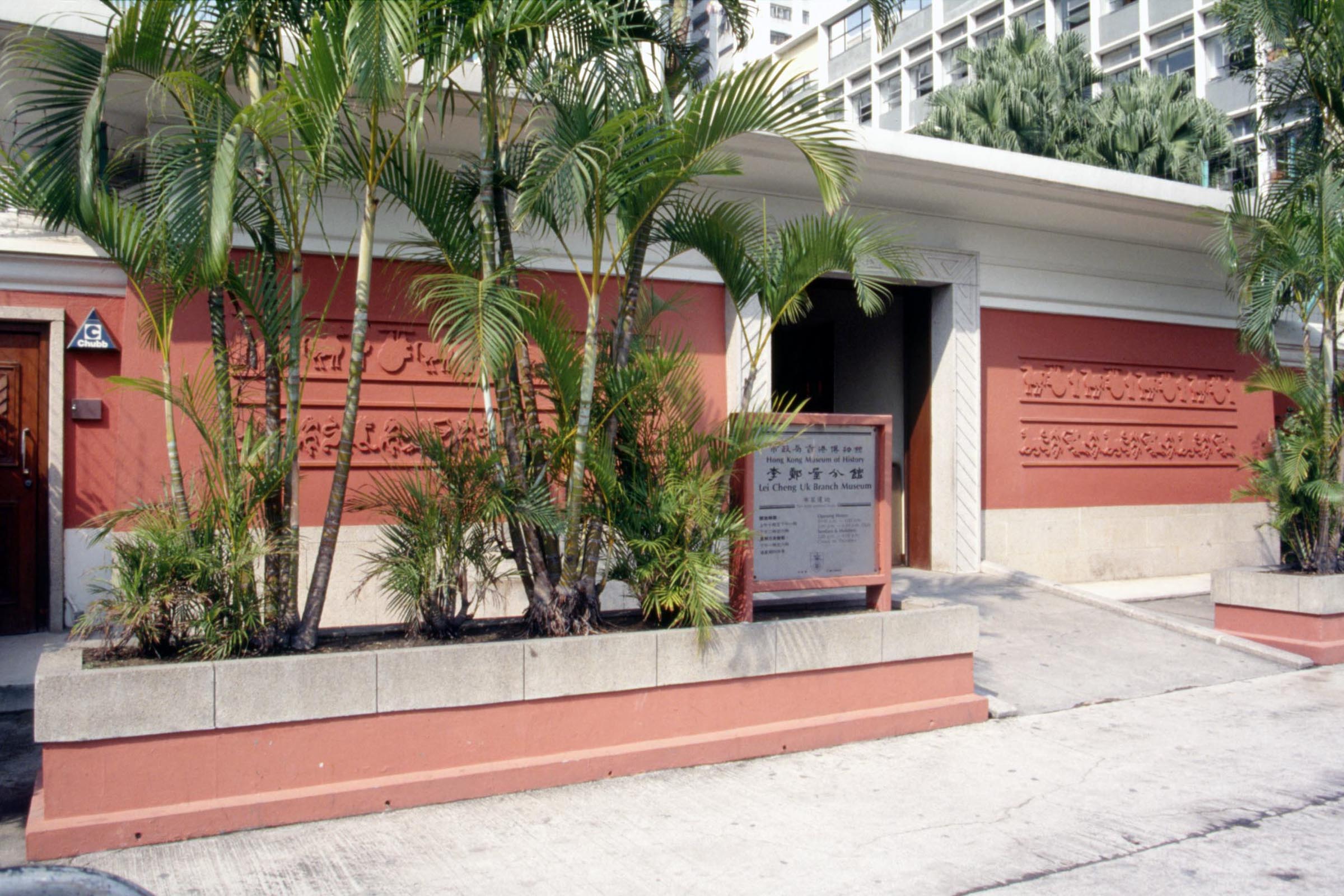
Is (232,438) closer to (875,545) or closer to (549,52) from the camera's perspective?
(549,52)

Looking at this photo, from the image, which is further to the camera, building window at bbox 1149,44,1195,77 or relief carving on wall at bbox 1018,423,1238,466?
building window at bbox 1149,44,1195,77

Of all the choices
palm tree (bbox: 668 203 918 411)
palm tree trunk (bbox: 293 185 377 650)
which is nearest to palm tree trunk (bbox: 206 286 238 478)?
palm tree trunk (bbox: 293 185 377 650)

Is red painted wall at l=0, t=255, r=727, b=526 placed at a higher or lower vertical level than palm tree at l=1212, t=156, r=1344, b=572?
lower

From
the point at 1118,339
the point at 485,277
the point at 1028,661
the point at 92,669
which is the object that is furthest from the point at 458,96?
the point at 1118,339

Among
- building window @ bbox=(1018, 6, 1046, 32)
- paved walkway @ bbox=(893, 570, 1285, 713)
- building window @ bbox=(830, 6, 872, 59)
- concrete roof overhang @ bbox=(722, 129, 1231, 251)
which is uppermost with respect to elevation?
building window @ bbox=(830, 6, 872, 59)

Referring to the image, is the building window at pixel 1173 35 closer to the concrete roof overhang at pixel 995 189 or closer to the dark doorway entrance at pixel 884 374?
the concrete roof overhang at pixel 995 189

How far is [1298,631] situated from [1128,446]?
414cm

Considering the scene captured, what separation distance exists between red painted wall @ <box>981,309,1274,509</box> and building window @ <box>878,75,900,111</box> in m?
39.9

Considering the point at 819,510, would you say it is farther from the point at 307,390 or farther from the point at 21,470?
the point at 21,470

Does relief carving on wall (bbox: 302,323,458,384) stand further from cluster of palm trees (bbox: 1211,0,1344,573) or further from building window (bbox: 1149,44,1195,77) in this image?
building window (bbox: 1149,44,1195,77)

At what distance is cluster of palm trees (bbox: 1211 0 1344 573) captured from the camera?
9094 millimetres

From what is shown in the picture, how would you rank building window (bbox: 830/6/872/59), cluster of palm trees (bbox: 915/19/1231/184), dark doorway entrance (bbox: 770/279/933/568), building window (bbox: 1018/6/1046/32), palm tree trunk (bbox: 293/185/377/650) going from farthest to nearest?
building window (bbox: 830/6/872/59) < building window (bbox: 1018/6/1046/32) < cluster of palm trees (bbox: 915/19/1231/184) < dark doorway entrance (bbox: 770/279/933/568) < palm tree trunk (bbox: 293/185/377/650)

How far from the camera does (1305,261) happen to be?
918 centimetres

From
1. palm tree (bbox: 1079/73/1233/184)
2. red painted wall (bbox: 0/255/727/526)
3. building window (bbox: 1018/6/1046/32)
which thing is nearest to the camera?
red painted wall (bbox: 0/255/727/526)
